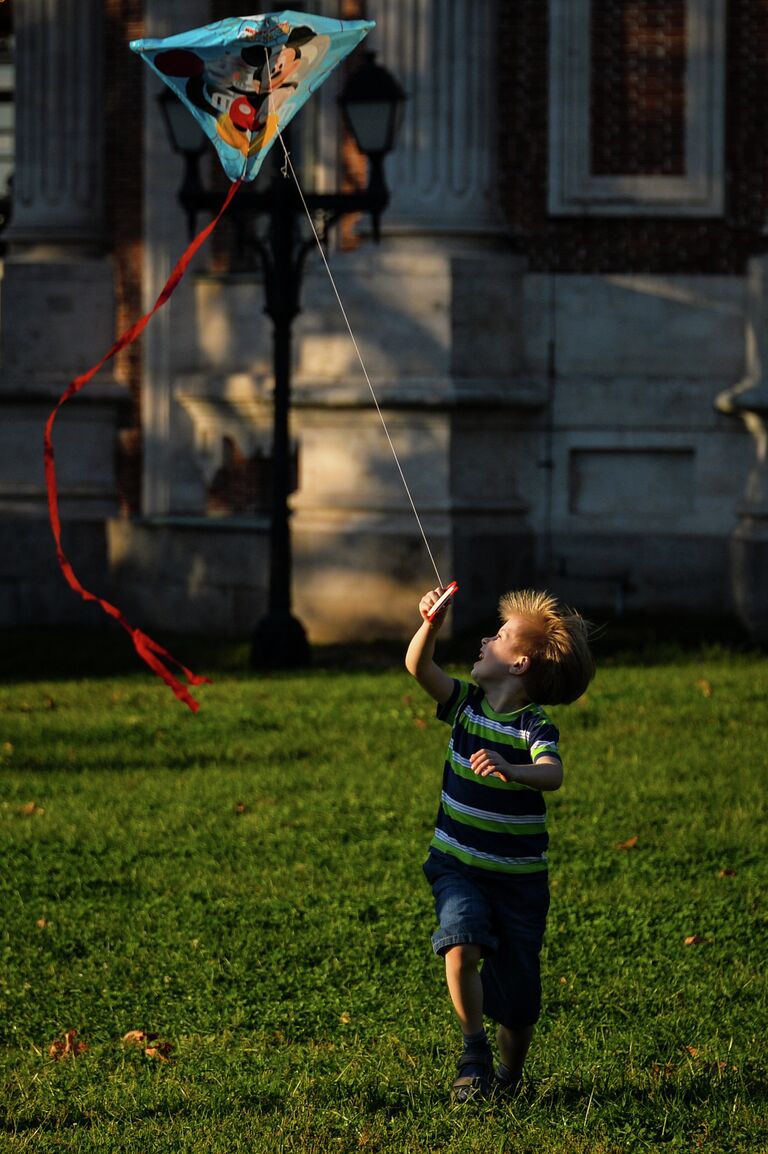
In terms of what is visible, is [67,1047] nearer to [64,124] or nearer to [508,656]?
[508,656]

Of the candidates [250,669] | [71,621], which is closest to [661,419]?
[250,669]

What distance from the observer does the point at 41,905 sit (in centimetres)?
752

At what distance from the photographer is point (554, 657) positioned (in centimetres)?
491

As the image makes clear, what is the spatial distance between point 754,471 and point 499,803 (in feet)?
36.9

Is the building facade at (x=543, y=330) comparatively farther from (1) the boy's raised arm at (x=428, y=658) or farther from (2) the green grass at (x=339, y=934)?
(1) the boy's raised arm at (x=428, y=658)

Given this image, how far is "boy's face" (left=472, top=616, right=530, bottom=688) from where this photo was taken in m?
4.94

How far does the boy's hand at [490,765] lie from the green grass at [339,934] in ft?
2.89

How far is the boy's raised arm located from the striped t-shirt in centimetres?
13

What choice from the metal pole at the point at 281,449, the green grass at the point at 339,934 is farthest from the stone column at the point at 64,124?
the green grass at the point at 339,934

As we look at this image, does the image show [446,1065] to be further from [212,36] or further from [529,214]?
[529,214]

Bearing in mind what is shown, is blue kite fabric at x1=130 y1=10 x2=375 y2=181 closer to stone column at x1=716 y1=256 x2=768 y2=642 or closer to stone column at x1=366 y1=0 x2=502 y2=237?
stone column at x1=366 y1=0 x2=502 y2=237

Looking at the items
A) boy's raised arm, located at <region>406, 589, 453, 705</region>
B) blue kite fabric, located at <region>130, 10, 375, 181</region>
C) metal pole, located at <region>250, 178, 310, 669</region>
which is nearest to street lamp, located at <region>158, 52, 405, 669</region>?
metal pole, located at <region>250, 178, 310, 669</region>

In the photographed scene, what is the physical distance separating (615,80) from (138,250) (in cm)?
477

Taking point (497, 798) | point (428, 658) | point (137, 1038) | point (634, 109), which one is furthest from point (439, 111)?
point (497, 798)
